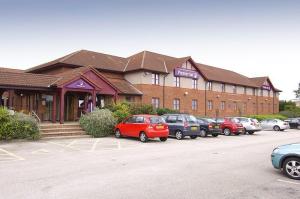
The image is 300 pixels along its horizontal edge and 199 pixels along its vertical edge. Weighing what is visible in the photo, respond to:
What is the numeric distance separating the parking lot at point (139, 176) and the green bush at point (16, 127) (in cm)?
380

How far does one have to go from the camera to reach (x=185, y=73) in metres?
35.5

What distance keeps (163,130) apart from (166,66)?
1861cm

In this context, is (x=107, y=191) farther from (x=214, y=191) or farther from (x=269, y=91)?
(x=269, y=91)

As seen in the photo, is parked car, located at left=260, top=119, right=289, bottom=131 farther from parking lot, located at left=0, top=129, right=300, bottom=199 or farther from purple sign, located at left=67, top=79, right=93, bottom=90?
parking lot, located at left=0, top=129, right=300, bottom=199

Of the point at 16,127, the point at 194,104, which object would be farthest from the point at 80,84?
the point at 194,104

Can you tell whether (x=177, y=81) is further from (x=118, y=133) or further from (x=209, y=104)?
(x=118, y=133)

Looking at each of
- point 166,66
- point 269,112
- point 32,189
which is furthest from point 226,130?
point 269,112

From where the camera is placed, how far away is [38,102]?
80.1 ft

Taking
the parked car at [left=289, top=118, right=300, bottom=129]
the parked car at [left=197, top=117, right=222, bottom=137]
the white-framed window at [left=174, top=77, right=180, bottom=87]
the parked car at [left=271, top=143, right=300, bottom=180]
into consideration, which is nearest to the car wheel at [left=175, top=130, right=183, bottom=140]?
the parked car at [left=197, top=117, right=222, bottom=137]

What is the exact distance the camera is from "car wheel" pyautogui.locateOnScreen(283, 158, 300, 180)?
7938 millimetres

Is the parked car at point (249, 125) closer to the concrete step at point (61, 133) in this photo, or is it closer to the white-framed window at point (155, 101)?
the white-framed window at point (155, 101)

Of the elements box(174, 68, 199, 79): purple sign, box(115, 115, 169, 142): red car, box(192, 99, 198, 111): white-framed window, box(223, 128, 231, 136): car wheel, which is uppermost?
box(174, 68, 199, 79): purple sign

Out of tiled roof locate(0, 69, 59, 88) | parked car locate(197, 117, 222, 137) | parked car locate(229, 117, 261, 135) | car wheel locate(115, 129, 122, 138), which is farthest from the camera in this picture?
parked car locate(229, 117, 261, 135)

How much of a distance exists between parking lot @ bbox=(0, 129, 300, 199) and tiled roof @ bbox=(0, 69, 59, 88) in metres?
9.13
